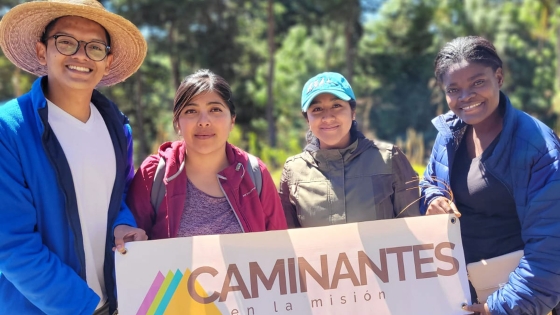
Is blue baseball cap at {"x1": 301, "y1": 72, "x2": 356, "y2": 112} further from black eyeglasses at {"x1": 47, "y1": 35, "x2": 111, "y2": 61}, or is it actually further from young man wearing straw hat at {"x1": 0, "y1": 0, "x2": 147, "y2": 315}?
black eyeglasses at {"x1": 47, "y1": 35, "x2": 111, "y2": 61}

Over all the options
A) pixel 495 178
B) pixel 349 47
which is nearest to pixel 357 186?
pixel 495 178

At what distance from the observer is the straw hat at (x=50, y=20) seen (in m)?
2.47

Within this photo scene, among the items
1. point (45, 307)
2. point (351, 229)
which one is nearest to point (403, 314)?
point (351, 229)

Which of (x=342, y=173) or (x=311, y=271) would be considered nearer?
(x=311, y=271)

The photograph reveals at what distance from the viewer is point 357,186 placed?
2855 mm

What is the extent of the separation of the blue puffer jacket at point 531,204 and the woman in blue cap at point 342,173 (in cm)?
52

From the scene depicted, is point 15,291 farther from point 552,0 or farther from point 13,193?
point 552,0

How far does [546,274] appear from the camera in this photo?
7.52 ft

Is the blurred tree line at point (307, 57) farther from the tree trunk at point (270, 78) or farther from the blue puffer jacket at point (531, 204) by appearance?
the blue puffer jacket at point (531, 204)

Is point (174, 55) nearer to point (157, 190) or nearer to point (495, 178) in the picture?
point (157, 190)

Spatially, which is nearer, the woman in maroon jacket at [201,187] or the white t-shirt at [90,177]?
the white t-shirt at [90,177]

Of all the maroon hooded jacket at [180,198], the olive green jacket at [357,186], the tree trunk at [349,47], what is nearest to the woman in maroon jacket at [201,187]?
the maroon hooded jacket at [180,198]

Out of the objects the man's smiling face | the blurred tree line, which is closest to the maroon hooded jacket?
the man's smiling face

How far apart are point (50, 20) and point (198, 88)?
812mm
